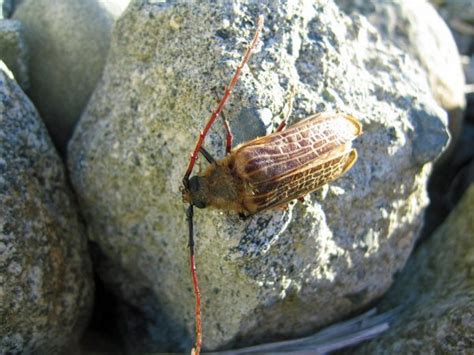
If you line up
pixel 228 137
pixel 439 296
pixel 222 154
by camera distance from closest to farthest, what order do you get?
pixel 228 137, pixel 222 154, pixel 439 296

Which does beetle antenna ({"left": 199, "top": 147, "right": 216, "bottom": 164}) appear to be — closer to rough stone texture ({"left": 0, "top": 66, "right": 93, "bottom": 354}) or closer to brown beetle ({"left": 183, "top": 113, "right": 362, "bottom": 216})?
brown beetle ({"left": 183, "top": 113, "right": 362, "bottom": 216})

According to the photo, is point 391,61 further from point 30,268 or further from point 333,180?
point 30,268

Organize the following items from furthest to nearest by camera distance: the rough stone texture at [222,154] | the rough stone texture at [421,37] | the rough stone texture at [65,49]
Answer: the rough stone texture at [421,37] → the rough stone texture at [65,49] → the rough stone texture at [222,154]

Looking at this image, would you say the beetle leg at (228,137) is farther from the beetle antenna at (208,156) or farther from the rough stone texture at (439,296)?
the rough stone texture at (439,296)

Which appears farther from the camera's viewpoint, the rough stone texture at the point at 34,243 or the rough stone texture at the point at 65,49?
the rough stone texture at the point at 65,49

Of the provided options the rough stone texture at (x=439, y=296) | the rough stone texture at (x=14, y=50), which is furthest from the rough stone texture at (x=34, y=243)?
the rough stone texture at (x=439, y=296)

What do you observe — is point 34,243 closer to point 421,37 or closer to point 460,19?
point 421,37

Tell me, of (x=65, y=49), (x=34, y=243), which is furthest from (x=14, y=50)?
(x=34, y=243)
